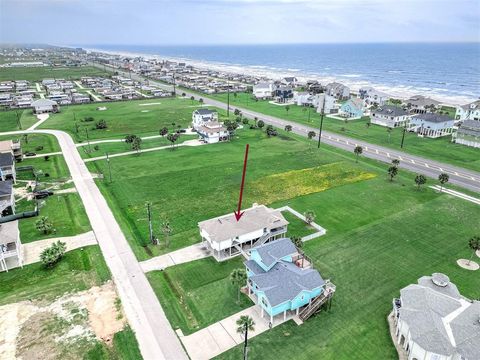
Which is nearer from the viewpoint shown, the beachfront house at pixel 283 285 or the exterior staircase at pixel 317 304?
the beachfront house at pixel 283 285

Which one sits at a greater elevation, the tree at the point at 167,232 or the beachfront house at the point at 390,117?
the beachfront house at the point at 390,117

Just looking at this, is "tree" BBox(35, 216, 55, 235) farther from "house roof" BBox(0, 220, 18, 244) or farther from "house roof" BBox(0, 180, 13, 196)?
"house roof" BBox(0, 180, 13, 196)

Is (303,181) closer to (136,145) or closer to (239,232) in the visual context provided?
(239,232)

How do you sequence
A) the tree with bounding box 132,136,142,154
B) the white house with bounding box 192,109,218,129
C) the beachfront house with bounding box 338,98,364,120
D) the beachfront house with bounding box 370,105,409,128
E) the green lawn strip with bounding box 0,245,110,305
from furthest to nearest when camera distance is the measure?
the beachfront house with bounding box 338,98,364,120, the beachfront house with bounding box 370,105,409,128, the white house with bounding box 192,109,218,129, the tree with bounding box 132,136,142,154, the green lawn strip with bounding box 0,245,110,305

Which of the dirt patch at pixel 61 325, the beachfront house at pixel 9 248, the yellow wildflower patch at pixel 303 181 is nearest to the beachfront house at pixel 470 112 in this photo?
the yellow wildflower patch at pixel 303 181

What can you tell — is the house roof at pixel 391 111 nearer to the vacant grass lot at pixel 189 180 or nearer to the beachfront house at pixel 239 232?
the vacant grass lot at pixel 189 180

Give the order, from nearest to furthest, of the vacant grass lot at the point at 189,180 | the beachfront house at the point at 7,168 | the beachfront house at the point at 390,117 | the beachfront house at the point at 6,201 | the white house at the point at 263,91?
the beachfront house at the point at 6,201 → the vacant grass lot at the point at 189,180 → the beachfront house at the point at 7,168 → the beachfront house at the point at 390,117 → the white house at the point at 263,91

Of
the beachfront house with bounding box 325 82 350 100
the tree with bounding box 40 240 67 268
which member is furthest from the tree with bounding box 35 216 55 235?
the beachfront house with bounding box 325 82 350 100
